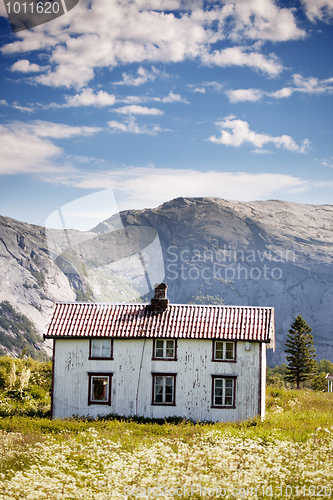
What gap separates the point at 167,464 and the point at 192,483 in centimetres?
179

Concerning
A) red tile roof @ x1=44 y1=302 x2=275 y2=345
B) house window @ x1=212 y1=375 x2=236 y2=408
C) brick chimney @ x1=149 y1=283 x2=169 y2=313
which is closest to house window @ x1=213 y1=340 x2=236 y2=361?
red tile roof @ x1=44 y1=302 x2=275 y2=345

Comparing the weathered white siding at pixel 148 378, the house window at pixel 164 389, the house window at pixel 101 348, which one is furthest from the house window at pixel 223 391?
the house window at pixel 101 348

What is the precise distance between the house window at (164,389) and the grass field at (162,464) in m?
4.24

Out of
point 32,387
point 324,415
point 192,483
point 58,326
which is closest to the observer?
point 192,483

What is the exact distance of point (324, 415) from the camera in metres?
28.3

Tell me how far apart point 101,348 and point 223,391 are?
720 cm

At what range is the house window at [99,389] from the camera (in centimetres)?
3008

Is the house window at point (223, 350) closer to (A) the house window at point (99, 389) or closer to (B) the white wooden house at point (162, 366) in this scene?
(B) the white wooden house at point (162, 366)

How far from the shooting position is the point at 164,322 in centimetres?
3102

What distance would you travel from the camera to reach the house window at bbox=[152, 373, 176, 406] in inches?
1180

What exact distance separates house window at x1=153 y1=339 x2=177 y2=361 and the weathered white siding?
0.28 meters

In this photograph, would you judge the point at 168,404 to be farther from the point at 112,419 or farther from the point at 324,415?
the point at 324,415

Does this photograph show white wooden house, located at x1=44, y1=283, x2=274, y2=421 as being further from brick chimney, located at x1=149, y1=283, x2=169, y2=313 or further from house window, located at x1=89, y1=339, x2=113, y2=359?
brick chimney, located at x1=149, y1=283, x2=169, y2=313

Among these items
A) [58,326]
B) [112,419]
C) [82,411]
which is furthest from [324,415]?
[58,326]
